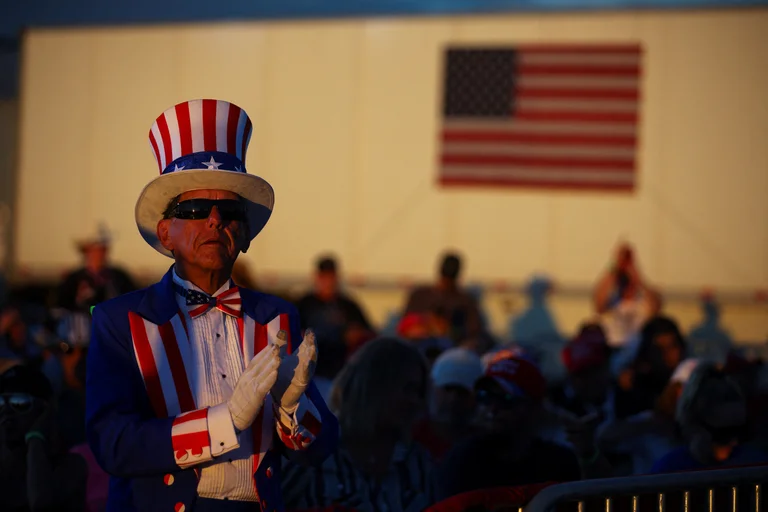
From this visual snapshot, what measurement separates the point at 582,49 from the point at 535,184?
142 cm

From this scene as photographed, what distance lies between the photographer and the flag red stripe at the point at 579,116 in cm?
1139

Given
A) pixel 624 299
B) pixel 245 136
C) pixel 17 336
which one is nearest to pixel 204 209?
pixel 245 136

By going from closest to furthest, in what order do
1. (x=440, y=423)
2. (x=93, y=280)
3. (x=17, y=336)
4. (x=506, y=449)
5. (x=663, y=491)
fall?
1. (x=663, y=491)
2. (x=506, y=449)
3. (x=440, y=423)
4. (x=17, y=336)
5. (x=93, y=280)

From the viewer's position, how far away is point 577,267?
11398 millimetres

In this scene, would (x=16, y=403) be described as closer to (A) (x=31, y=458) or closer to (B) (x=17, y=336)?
(A) (x=31, y=458)

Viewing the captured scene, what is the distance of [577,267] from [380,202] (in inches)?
83.7

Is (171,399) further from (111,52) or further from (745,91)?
(111,52)

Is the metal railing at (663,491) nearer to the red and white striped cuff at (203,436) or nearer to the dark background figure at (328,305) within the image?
the red and white striped cuff at (203,436)

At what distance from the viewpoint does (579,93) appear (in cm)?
1145

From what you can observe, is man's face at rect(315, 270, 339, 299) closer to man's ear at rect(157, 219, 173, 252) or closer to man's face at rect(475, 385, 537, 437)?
man's face at rect(475, 385, 537, 437)

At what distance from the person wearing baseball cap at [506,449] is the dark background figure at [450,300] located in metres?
5.38

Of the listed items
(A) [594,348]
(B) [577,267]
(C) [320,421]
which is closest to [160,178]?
(C) [320,421]

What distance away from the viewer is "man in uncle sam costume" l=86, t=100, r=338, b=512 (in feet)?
8.77

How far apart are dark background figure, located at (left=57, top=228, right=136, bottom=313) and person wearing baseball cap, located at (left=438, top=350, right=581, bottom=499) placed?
4.26 metres
